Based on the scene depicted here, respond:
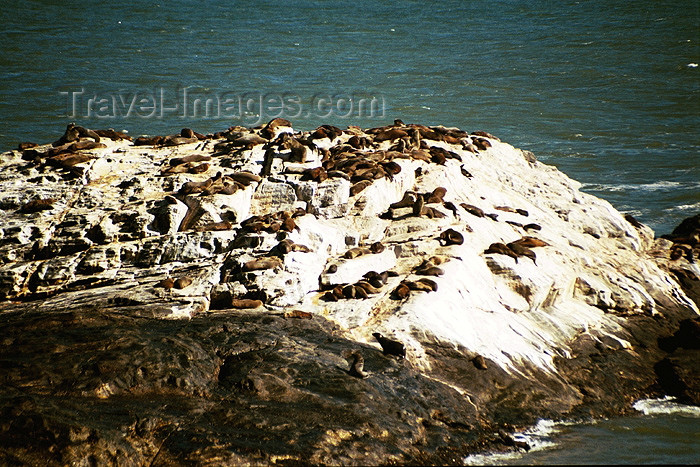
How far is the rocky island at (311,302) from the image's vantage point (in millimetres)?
6762

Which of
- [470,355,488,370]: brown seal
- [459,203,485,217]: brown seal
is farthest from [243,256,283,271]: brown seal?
[459,203,485,217]: brown seal

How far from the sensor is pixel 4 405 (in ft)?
20.2

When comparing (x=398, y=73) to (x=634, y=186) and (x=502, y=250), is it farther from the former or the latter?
(x=502, y=250)

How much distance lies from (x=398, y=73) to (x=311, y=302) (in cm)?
2607

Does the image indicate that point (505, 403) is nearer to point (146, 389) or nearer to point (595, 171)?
point (146, 389)

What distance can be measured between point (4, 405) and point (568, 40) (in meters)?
38.2

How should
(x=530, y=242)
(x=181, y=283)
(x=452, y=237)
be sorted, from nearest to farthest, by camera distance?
(x=181, y=283)
(x=452, y=237)
(x=530, y=242)

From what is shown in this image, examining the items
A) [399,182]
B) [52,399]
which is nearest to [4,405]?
[52,399]

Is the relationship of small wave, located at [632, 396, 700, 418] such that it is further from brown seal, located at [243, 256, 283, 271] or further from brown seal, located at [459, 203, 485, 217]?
brown seal, located at [243, 256, 283, 271]

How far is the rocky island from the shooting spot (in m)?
6.76

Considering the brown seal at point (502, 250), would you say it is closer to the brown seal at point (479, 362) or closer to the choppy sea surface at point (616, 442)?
the brown seal at point (479, 362)

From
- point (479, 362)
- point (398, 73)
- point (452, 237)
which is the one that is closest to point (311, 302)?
point (479, 362)

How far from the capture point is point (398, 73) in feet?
112

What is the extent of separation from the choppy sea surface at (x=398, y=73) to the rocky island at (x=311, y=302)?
7126mm
